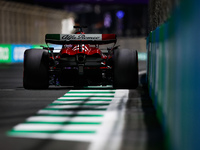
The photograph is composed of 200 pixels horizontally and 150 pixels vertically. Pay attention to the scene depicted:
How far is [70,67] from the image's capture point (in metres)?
14.4

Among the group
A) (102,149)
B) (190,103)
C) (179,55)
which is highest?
(179,55)

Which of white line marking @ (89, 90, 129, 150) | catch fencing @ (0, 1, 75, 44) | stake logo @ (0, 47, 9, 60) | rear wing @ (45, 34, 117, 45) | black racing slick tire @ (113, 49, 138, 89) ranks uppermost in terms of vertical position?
catch fencing @ (0, 1, 75, 44)

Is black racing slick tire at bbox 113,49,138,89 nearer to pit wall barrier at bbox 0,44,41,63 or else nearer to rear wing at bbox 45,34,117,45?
rear wing at bbox 45,34,117,45

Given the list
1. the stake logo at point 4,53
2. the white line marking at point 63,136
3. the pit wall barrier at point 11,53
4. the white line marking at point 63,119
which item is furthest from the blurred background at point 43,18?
the white line marking at point 63,136

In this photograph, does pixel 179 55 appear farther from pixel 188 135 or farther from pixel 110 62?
pixel 110 62

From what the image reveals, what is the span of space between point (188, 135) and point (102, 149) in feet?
4.38

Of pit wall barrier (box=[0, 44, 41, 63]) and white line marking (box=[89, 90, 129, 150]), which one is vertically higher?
pit wall barrier (box=[0, 44, 41, 63])

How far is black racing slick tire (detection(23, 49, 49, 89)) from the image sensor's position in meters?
14.1

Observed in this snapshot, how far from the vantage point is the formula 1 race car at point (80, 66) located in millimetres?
14133

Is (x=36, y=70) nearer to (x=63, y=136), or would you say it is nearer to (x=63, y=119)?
(x=63, y=119)

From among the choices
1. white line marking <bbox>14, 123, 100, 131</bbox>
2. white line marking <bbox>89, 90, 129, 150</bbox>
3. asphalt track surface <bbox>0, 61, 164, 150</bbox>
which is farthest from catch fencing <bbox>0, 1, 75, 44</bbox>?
white line marking <bbox>14, 123, 100, 131</bbox>

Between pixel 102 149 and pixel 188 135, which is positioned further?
pixel 102 149

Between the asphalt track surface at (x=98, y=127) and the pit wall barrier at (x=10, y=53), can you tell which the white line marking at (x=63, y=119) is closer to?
the asphalt track surface at (x=98, y=127)

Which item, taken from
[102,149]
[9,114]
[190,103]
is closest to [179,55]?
[190,103]
